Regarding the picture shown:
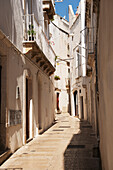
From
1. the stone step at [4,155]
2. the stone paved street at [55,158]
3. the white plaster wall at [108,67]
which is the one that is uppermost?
the white plaster wall at [108,67]

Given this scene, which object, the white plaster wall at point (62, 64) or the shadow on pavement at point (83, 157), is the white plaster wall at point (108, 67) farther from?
the white plaster wall at point (62, 64)

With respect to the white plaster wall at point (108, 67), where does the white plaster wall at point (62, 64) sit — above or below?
above

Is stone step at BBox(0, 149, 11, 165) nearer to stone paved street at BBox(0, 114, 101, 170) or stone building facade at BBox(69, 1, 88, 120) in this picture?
stone paved street at BBox(0, 114, 101, 170)

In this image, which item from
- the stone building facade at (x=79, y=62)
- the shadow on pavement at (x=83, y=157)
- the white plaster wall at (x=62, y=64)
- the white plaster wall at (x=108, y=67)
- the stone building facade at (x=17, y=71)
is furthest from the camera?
the white plaster wall at (x=62, y=64)

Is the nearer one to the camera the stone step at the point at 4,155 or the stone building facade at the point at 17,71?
the stone step at the point at 4,155

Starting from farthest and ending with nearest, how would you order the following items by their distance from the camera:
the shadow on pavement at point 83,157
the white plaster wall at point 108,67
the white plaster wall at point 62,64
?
the white plaster wall at point 62,64
the shadow on pavement at point 83,157
the white plaster wall at point 108,67

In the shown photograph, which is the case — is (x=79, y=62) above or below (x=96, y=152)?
above

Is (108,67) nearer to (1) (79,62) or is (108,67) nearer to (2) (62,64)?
(1) (79,62)

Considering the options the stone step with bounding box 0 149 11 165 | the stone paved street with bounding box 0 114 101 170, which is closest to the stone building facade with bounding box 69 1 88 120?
the stone paved street with bounding box 0 114 101 170

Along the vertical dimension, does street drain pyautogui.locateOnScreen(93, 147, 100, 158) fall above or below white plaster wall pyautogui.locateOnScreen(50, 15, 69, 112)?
below

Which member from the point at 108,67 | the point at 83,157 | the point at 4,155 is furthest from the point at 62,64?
the point at 108,67

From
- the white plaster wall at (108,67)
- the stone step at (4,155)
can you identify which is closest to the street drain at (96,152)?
the stone step at (4,155)

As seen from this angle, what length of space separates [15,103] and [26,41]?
286cm

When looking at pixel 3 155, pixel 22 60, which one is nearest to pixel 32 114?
pixel 22 60
